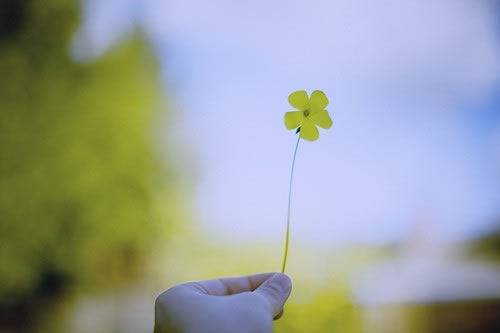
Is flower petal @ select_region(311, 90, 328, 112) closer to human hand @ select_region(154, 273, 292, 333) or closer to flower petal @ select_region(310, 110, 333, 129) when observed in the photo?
flower petal @ select_region(310, 110, 333, 129)

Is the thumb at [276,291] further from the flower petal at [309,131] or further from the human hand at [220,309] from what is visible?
the flower petal at [309,131]

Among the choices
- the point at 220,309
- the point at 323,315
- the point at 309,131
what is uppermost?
the point at 309,131

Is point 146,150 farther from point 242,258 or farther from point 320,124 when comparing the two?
point 320,124

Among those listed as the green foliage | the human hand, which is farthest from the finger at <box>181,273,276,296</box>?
the green foliage

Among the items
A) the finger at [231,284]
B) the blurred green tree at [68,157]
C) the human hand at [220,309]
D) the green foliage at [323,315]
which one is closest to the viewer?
the human hand at [220,309]

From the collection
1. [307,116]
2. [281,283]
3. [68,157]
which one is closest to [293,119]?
[307,116]

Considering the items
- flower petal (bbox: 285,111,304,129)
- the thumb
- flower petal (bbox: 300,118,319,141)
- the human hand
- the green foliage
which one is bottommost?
the green foliage

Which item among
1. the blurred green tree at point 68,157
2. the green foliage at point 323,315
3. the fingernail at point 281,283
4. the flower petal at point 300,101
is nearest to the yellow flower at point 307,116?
the flower petal at point 300,101

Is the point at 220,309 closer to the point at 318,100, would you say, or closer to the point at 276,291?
the point at 276,291
